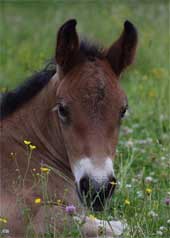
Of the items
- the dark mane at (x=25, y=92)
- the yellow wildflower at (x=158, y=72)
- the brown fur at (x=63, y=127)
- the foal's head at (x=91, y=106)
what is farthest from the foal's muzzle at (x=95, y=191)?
the yellow wildflower at (x=158, y=72)

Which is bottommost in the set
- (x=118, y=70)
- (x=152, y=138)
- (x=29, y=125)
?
(x=152, y=138)

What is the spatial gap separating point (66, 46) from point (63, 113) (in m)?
0.48

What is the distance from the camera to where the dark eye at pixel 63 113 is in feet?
20.0

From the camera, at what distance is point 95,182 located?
18.4 ft

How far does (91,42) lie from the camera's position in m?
6.46

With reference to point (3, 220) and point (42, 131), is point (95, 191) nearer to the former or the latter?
point (3, 220)

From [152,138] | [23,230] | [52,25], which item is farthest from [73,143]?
[52,25]

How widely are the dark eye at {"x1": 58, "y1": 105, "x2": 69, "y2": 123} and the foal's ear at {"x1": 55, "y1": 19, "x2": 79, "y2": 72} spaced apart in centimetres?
30

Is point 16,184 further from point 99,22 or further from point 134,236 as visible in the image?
point 99,22

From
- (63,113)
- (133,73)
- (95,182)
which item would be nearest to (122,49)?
(63,113)

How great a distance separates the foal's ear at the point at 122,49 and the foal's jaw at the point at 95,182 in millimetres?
842

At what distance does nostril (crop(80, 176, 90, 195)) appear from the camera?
568 cm

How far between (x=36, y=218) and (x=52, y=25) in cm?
738

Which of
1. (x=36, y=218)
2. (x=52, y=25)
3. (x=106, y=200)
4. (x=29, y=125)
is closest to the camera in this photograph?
(x=106, y=200)
